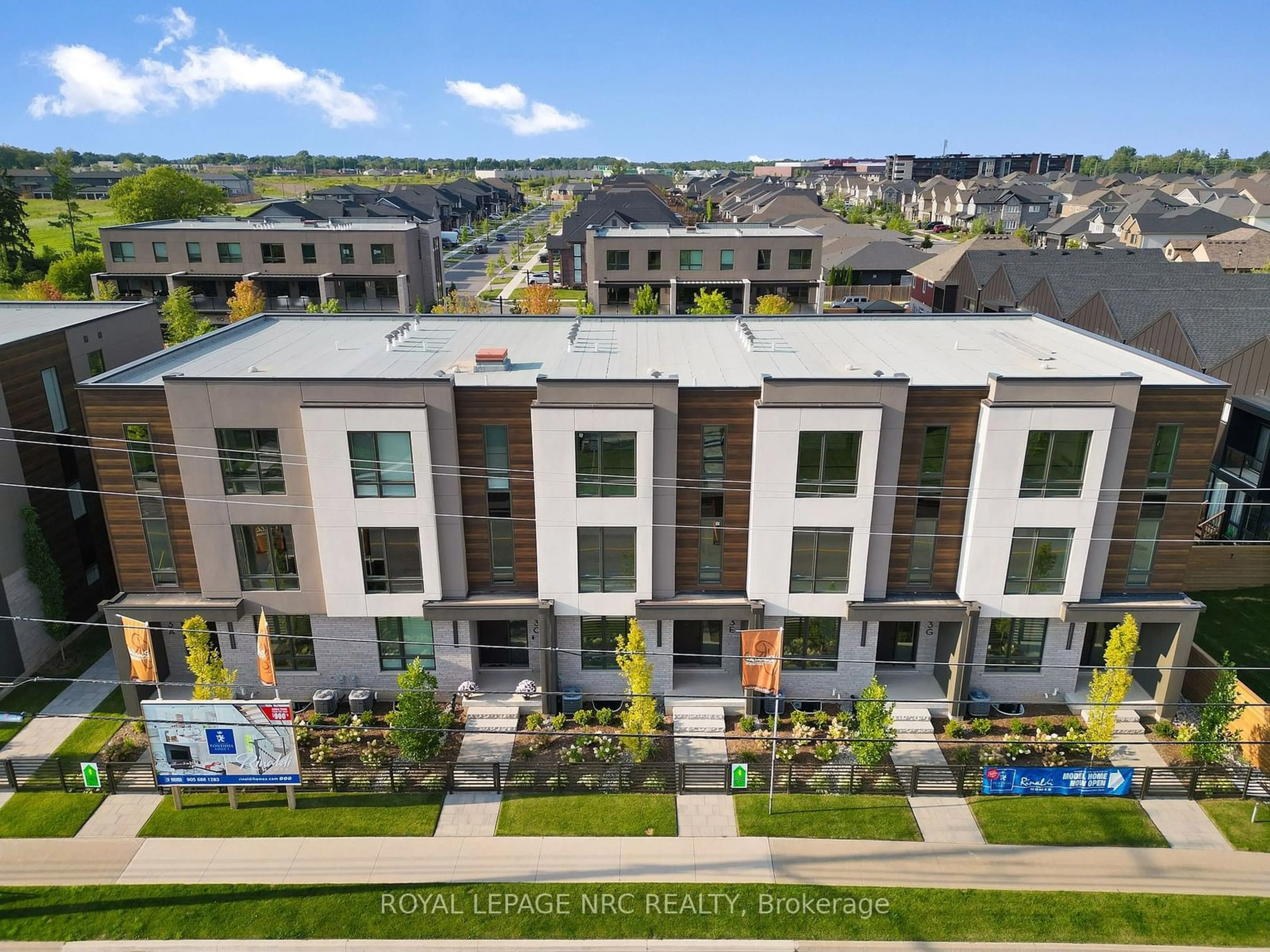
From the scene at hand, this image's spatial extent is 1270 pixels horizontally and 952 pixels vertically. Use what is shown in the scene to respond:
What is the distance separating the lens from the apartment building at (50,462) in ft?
91.1

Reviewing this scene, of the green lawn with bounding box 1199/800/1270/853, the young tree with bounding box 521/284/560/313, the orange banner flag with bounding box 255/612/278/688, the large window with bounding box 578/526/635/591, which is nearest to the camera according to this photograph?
the green lawn with bounding box 1199/800/1270/853

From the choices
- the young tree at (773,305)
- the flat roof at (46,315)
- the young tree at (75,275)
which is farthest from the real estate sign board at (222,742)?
the young tree at (75,275)

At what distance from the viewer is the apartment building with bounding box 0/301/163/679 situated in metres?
27.8

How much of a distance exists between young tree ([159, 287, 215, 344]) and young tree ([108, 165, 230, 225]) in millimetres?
40270

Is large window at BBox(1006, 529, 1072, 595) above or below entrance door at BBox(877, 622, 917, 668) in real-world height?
above

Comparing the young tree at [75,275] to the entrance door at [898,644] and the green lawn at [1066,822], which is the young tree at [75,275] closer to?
the entrance door at [898,644]

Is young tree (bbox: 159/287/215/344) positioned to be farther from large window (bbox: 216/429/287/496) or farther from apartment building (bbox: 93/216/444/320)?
large window (bbox: 216/429/287/496)

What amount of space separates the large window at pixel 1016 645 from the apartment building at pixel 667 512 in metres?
0.09

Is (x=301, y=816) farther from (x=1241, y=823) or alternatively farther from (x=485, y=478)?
(x=1241, y=823)

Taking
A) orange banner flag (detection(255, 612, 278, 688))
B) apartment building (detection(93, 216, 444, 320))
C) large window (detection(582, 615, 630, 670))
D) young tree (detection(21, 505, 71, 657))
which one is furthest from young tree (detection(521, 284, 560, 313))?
orange banner flag (detection(255, 612, 278, 688))

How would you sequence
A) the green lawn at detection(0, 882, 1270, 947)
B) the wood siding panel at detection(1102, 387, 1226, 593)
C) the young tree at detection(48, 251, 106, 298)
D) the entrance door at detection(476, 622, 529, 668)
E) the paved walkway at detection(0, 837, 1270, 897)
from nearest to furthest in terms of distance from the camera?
the green lawn at detection(0, 882, 1270, 947) → the paved walkway at detection(0, 837, 1270, 897) → the wood siding panel at detection(1102, 387, 1226, 593) → the entrance door at detection(476, 622, 529, 668) → the young tree at detection(48, 251, 106, 298)

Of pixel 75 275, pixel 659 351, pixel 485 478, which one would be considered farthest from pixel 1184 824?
pixel 75 275

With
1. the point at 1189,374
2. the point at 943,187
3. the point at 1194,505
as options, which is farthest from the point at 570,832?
the point at 943,187

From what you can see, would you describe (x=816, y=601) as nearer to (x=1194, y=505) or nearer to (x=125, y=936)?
(x=1194, y=505)
